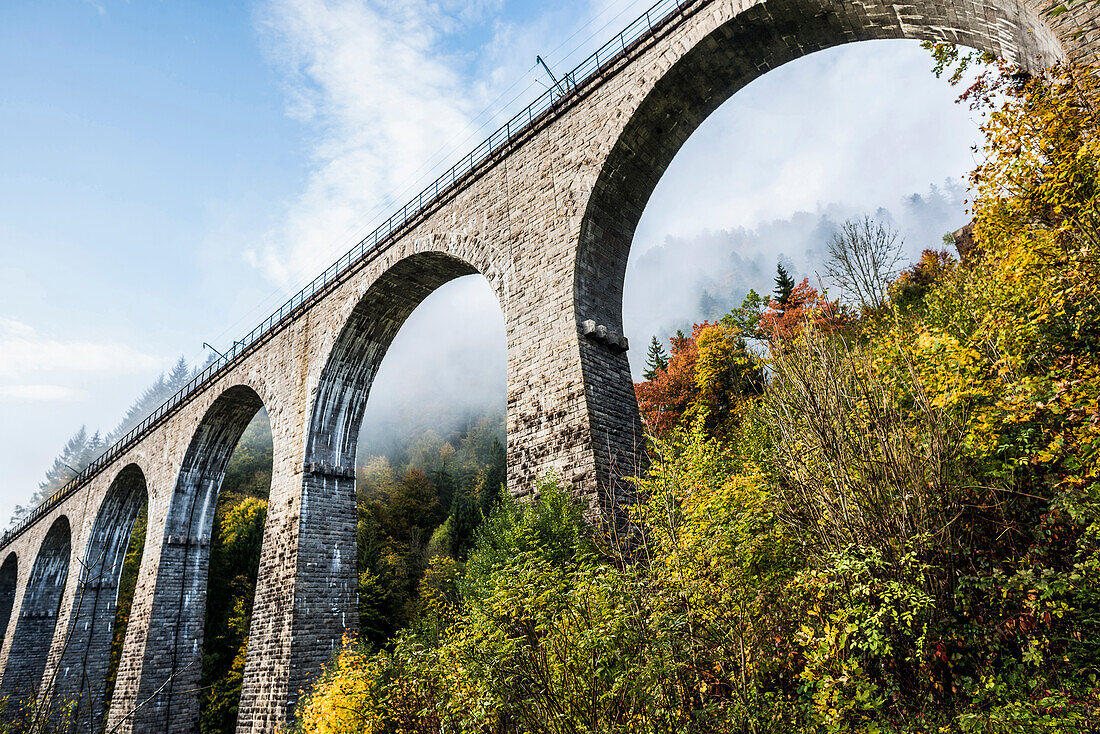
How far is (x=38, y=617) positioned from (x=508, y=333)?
95.6ft

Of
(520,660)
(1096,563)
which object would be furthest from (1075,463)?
(520,660)

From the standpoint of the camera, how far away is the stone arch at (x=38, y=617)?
24.6 metres

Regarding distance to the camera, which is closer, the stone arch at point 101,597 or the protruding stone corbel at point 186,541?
the protruding stone corbel at point 186,541

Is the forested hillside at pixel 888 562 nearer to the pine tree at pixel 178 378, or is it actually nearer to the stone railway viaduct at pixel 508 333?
the stone railway viaduct at pixel 508 333

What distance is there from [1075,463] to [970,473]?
71 cm

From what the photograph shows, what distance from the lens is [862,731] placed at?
12.6 ft

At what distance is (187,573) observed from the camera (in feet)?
58.9

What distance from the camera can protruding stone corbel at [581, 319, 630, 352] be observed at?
870cm

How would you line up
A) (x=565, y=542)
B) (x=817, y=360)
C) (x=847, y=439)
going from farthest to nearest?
1. (x=565, y=542)
2. (x=817, y=360)
3. (x=847, y=439)

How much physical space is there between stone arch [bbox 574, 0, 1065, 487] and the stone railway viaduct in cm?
3

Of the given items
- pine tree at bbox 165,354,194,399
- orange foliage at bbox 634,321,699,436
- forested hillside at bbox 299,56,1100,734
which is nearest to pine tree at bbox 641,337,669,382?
orange foliage at bbox 634,321,699,436

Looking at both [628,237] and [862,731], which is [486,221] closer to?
[628,237]

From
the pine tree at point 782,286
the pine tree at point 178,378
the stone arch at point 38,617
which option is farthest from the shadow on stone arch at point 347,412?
the pine tree at point 178,378

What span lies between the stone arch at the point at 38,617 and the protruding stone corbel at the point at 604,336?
28088 millimetres
